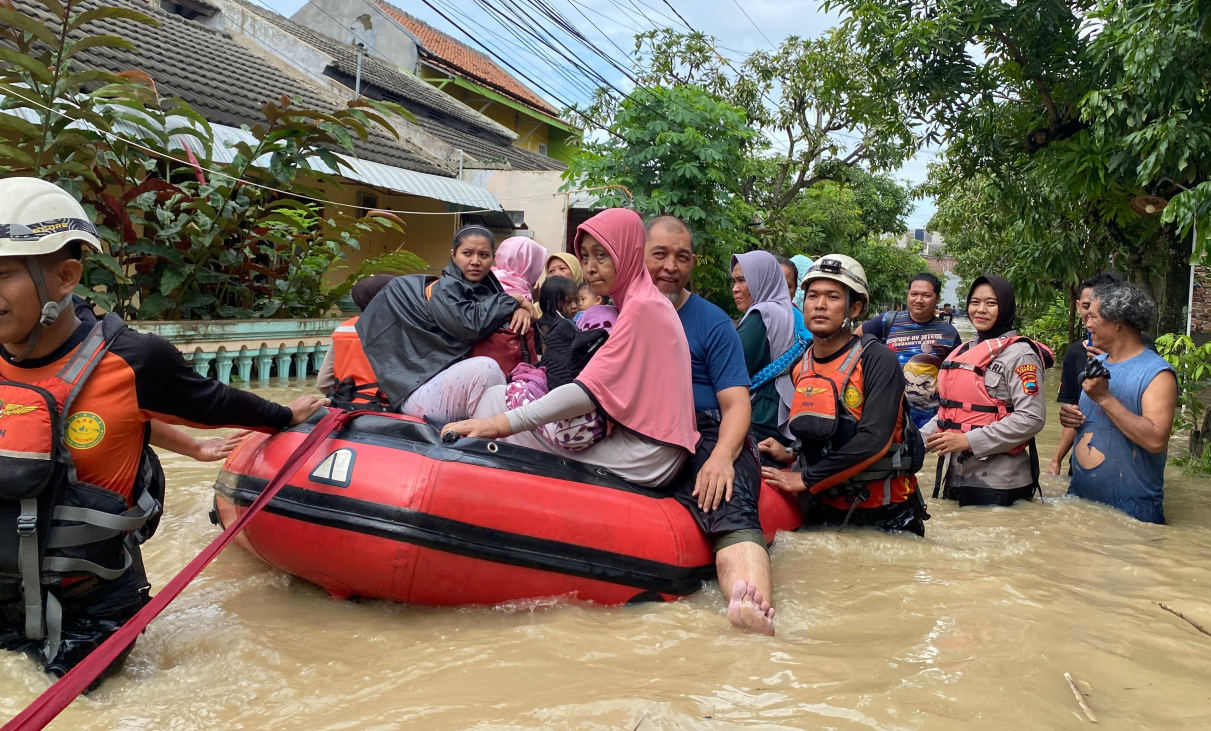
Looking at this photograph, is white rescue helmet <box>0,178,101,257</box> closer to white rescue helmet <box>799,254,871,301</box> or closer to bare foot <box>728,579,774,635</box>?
bare foot <box>728,579,774,635</box>

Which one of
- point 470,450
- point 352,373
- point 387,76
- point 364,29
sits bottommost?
point 470,450

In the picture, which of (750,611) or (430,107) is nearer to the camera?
(750,611)

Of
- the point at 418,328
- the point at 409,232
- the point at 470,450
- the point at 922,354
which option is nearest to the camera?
the point at 470,450

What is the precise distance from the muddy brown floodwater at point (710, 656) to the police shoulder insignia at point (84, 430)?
673 mm

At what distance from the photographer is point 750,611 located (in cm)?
296

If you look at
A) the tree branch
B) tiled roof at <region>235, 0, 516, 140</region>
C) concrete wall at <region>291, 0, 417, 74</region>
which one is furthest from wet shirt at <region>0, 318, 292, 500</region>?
concrete wall at <region>291, 0, 417, 74</region>

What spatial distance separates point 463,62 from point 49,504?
87.3ft

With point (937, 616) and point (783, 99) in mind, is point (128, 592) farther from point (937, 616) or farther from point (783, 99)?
point (783, 99)

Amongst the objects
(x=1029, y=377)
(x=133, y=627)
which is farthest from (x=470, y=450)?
(x=1029, y=377)

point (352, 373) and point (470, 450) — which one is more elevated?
point (352, 373)

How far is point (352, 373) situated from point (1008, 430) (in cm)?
334

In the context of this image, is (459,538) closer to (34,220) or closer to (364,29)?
(34,220)

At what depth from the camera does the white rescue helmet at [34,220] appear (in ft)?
7.19

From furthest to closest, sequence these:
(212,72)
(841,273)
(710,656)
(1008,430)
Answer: (212,72)
(1008,430)
(841,273)
(710,656)
